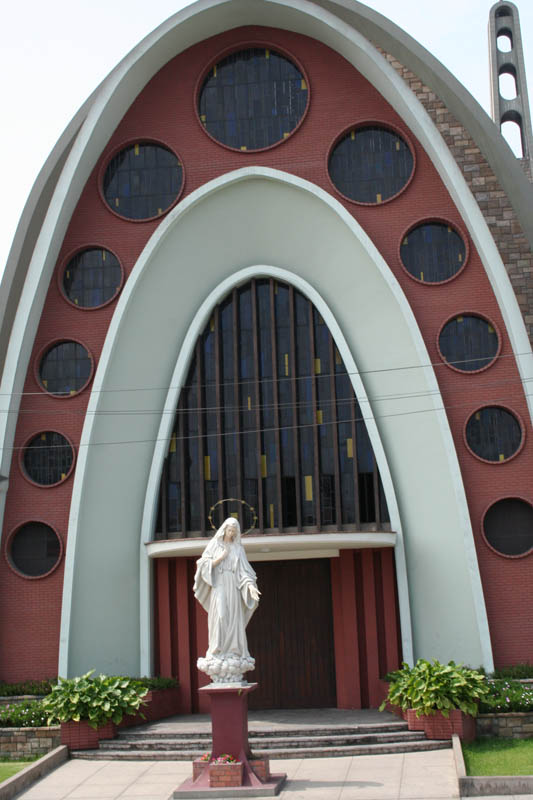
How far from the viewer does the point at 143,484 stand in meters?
22.5

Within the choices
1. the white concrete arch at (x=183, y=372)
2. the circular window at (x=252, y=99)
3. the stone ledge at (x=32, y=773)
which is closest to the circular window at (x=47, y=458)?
the white concrete arch at (x=183, y=372)

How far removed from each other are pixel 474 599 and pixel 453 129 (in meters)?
9.73

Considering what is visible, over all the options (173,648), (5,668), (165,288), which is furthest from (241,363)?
(5,668)

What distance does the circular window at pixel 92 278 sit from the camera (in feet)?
74.7

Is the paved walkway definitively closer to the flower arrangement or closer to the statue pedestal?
the statue pedestal

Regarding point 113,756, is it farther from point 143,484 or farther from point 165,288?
point 165,288

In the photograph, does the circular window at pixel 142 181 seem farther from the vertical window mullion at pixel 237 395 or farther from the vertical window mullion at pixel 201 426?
the vertical window mullion at pixel 201 426

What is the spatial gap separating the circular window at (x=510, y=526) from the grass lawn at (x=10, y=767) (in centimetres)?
970

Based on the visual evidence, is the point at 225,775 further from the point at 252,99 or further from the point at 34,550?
the point at 252,99

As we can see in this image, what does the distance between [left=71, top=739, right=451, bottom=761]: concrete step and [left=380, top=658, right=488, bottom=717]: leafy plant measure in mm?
528

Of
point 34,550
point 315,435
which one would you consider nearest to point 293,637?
point 315,435

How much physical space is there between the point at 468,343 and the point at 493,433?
6.31 ft

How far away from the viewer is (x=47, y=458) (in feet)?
73.0

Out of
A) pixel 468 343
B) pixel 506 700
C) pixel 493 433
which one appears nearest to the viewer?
pixel 506 700
